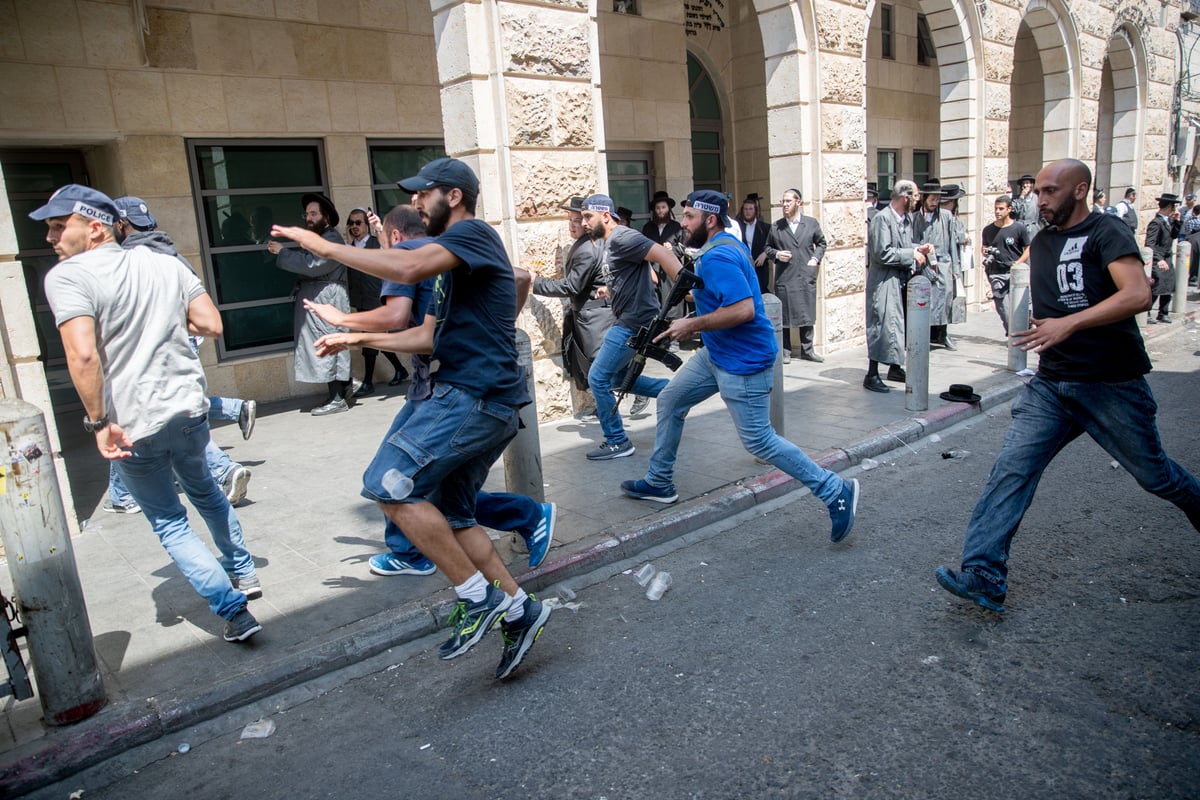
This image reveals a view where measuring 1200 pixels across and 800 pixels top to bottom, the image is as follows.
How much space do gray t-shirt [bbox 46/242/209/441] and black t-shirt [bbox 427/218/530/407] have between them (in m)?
1.28

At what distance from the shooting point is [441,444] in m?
3.35

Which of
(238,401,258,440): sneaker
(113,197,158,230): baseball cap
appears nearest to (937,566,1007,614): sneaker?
(238,401,258,440): sneaker

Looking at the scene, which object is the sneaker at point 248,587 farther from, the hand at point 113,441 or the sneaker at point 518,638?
the sneaker at point 518,638

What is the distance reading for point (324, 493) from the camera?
242 inches

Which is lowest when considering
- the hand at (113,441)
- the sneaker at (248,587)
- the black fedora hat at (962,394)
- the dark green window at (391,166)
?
the black fedora hat at (962,394)

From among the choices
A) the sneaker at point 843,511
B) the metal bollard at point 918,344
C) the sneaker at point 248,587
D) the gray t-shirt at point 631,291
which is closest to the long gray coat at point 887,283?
the metal bollard at point 918,344

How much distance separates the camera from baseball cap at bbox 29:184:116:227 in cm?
356

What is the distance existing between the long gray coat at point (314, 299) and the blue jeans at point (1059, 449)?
646 centimetres

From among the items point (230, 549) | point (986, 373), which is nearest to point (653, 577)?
point (230, 549)

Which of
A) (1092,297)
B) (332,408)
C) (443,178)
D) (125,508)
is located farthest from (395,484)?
(332,408)

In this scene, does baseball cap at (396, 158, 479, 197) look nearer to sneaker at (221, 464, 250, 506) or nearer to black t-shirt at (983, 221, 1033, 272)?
sneaker at (221, 464, 250, 506)

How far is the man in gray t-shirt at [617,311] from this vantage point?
635 centimetres

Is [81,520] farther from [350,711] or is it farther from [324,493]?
[350,711]

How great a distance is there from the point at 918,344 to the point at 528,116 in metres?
3.89
